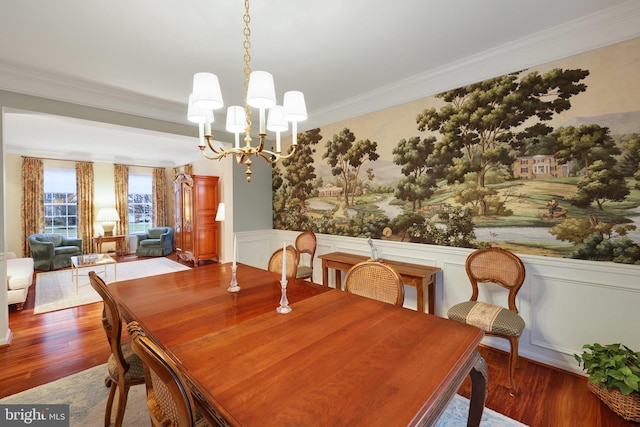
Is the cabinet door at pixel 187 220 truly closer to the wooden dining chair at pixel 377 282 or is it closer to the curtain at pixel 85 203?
the curtain at pixel 85 203

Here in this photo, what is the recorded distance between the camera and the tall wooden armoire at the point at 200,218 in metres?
5.98

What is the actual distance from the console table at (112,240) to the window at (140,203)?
47cm

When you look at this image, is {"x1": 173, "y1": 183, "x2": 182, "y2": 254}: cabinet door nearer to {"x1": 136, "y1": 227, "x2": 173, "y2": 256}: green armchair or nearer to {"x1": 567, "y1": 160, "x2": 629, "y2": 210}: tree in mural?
{"x1": 136, "y1": 227, "x2": 173, "y2": 256}: green armchair

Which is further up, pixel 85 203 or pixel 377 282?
pixel 85 203

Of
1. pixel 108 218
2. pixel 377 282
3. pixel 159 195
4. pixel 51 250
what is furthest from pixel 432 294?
pixel 159 195

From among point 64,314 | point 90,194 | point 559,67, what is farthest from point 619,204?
Answer: point 90,194

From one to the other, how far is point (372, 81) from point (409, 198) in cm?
136

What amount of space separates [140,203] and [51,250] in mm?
2571

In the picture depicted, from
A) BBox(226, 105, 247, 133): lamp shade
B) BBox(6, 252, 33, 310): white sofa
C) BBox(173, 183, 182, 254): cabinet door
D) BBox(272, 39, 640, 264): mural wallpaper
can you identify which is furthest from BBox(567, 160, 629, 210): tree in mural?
BBox(173, 183, 182, 254): cabinet door

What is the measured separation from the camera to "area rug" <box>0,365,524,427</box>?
5.87 feet

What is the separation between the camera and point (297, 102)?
5.86 feet

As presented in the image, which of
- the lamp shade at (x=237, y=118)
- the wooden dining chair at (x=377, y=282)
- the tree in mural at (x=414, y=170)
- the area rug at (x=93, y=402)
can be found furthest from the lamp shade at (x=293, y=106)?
the area rug at (x=93, y=402)

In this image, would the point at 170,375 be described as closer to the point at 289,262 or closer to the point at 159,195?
the point at 289,262

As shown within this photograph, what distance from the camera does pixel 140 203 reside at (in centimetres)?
804
